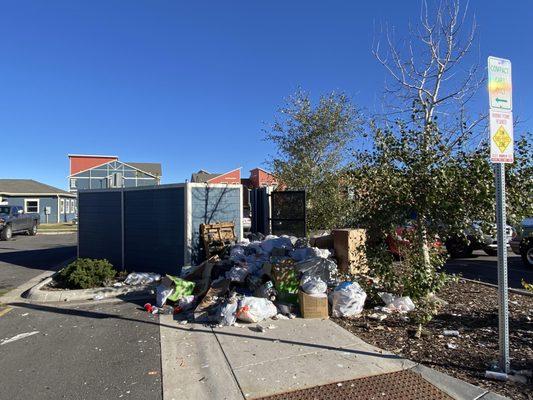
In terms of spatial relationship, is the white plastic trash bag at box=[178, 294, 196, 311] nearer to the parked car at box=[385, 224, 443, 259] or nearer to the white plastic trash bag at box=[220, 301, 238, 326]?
the white plastic trash bag at box=[220, 301, 238, 326]

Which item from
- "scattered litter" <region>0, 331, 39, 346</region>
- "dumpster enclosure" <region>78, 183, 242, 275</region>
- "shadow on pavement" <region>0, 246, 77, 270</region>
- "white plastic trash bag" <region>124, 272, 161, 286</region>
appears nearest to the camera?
"scattered litter" <region>0, 331, 39, 346</region>

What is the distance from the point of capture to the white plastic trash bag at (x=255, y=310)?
19.8 ft

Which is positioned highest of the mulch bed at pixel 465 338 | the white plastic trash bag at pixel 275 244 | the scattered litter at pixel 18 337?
the white plastic trash bag at pixel 275 244

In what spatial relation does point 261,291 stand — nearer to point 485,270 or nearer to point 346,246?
point 346,246

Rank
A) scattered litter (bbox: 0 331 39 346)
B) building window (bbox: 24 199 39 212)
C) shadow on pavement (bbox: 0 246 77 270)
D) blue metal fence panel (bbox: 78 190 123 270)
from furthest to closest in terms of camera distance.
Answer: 1. building window (bbox: 24 199 39 212)
2. shadow on pavement (bbox: 0 246 77 270)
3. blue metal fence panel (bbox: 78 190 123 270)
4. scattered litter (bbox: 0 331 39 346)

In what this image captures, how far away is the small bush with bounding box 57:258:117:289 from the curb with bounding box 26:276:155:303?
1.24 feet

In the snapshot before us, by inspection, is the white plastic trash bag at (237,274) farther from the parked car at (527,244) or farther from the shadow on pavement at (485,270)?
the parked car at (527,244)

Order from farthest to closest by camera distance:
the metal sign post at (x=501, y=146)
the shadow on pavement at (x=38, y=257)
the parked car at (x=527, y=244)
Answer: the shadow on pavement at (x=38, y=257), the parked car at (x=527, y=244), the metal sign post at (x=501, y=146)

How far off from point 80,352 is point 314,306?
3211mm

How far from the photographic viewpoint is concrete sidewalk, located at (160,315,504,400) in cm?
392

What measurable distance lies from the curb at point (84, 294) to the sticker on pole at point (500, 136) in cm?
657

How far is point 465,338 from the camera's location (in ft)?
16.7

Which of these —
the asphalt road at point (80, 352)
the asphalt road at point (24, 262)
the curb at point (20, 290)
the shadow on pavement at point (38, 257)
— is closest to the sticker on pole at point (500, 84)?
the asphalt road at point (80, 352)

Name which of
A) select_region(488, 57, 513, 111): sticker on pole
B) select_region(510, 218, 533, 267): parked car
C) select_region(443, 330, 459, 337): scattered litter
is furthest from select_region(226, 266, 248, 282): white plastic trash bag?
select_region(510, 218, 533, 267): parked car
